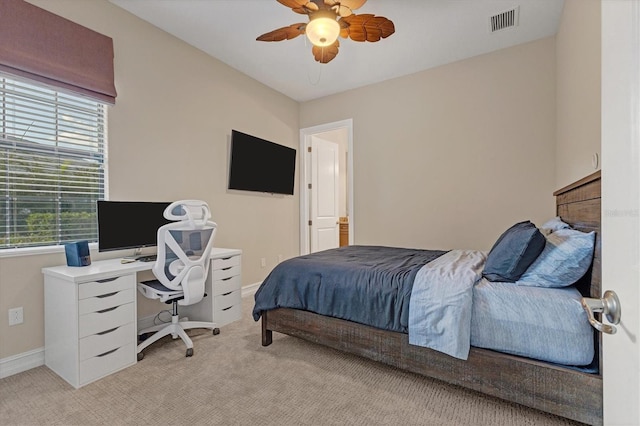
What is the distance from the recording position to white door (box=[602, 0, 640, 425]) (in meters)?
0.52

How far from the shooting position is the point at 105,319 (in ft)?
6.78

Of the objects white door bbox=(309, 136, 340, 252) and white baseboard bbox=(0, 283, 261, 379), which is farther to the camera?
white door bbox=(309, 136, 340, 252)

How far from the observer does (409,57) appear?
11.7ft

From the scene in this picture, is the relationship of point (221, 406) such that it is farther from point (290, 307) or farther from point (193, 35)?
point (193, 35)

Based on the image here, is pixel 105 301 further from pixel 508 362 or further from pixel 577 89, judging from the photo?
pixel 577 89

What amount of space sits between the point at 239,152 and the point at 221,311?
6.28 feet

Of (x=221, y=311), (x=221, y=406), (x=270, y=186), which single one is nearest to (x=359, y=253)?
(x=221, y=311)

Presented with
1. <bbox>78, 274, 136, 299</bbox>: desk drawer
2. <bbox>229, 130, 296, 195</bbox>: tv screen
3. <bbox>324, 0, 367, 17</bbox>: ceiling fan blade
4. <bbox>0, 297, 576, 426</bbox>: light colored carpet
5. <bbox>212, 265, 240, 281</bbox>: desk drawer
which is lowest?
<bbox>0, 297, 576, 426</bbox>: light colored carpet

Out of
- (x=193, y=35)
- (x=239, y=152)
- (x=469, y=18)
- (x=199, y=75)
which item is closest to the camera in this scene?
(x=469, y=18)

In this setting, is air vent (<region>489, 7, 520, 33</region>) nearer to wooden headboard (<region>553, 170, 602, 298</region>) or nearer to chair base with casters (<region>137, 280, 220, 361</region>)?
wooden headboard (<region>553, 170, 602, 298</region>)

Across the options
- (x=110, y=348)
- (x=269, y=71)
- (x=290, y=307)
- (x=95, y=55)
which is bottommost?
(x=110, y=348)

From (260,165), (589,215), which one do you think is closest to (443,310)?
(589,215)

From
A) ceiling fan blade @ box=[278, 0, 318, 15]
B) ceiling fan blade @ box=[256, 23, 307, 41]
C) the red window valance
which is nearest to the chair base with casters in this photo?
the red window valance

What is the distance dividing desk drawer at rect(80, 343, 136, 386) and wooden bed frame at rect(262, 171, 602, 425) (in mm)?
1183
